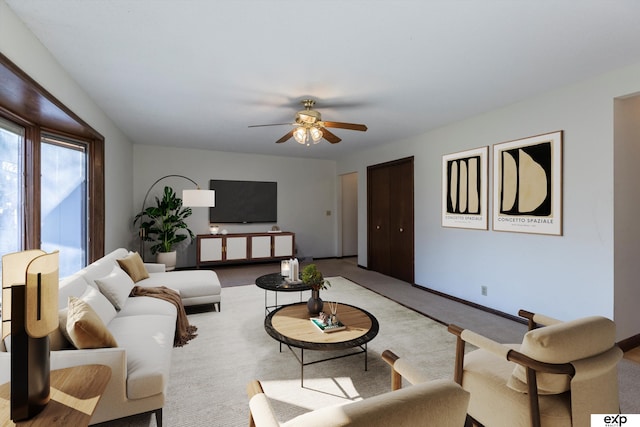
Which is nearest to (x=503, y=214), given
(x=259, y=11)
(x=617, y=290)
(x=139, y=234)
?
(x=617, y=290)

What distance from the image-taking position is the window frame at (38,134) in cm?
210

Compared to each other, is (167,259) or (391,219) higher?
(391,219)

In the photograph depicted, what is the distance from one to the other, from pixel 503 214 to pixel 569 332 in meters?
2.58

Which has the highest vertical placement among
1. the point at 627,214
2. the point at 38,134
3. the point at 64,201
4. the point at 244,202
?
the point at 38,134

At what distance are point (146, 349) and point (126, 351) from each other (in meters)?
0.12

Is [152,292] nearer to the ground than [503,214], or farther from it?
nearer to the ground

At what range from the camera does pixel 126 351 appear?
183 cm

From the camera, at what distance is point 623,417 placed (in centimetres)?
155

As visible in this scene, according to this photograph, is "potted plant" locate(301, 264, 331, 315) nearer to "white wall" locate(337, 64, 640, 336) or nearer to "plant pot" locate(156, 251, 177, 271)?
"white wall" locate(337, 64, 640, 336)

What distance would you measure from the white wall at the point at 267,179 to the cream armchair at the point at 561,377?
5.96 meters

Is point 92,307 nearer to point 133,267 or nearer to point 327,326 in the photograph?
point 133,267

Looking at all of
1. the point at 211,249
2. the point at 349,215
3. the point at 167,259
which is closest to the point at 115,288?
the point at 167,259

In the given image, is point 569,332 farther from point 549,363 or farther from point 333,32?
point 333,32

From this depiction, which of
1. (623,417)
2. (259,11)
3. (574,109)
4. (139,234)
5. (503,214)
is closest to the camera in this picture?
(623,417)
